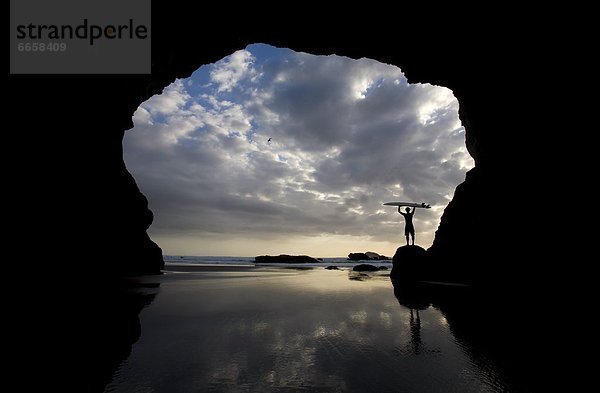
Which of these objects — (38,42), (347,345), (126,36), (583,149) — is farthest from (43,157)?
(583,149)

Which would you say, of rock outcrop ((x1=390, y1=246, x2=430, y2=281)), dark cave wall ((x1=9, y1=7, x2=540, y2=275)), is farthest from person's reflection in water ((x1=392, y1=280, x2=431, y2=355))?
rock outcrop ((x1=390, y1=246, x2=430, y2=281))

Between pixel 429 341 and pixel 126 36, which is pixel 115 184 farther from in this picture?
pixel 429 341

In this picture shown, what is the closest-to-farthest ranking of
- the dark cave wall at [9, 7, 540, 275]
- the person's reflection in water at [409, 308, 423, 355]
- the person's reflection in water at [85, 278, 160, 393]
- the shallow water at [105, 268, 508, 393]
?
1. the shallow water at [105, 268, 508, 393]
2. the person's reflection in water at [85, 278, 160, 393]
3. the person's reflection in water at [409, 308, 423, 355]
4. the dark cave wall at [9, 7, 540, 275]

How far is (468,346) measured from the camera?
505 cm

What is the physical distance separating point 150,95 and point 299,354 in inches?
792

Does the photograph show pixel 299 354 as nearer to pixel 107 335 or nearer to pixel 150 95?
pixel 107 335

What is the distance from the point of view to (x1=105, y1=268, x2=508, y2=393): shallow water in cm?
344

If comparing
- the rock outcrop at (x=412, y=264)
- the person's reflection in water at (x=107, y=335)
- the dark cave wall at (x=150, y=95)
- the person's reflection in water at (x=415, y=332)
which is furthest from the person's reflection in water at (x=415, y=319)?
the rock outcrop at (x=412, y=264)

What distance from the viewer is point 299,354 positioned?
14.7 feet

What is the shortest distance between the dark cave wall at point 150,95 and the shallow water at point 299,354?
7262 mm

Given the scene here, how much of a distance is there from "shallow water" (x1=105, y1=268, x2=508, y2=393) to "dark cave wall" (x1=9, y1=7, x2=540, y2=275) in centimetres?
726

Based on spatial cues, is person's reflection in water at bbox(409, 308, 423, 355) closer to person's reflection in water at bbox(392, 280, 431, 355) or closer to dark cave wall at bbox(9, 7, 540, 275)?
person's reflection in water at bbox(392, 280, 431, 355)

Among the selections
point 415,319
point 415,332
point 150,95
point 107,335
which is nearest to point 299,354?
A: point 415,332

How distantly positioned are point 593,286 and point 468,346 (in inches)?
261
